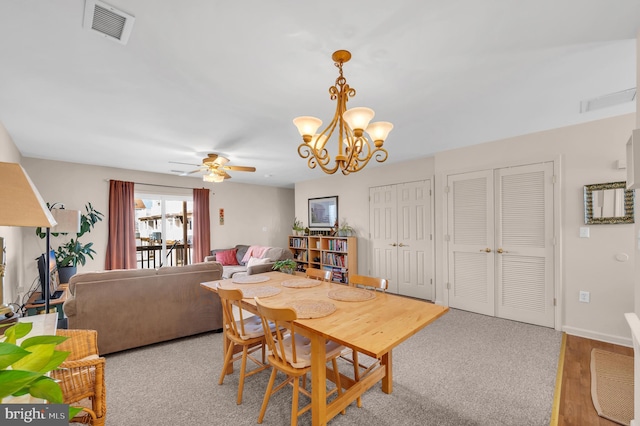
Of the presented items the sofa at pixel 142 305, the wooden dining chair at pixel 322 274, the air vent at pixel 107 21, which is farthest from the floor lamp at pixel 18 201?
the wooden dining chair at pixel 322 274

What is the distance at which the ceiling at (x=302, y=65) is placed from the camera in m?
1.50

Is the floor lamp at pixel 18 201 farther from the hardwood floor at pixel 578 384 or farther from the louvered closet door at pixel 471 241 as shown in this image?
the louvered closet door at pixel 471 241

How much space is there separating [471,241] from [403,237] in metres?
1.19

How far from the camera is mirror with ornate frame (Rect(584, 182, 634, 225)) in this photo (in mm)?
2912

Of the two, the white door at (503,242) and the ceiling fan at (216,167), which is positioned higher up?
the ceiling fan at (216,167)

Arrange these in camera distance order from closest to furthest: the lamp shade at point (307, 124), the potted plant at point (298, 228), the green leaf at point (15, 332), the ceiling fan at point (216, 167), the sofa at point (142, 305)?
the green leaf at point (15, 332), the lamp shade at point (307, 124), the sofa at point (142, 305), the ceiling fan at point (216, 167), the potted plant at point (298, 228)

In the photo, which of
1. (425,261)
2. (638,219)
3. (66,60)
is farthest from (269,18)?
(425,261)

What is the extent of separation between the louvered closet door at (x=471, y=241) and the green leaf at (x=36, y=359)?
4.36 m

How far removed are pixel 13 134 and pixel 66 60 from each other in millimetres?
2503

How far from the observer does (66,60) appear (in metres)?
1.89

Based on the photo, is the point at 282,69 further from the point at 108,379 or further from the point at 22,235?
the point at 22,235

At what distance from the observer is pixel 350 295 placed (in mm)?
2156

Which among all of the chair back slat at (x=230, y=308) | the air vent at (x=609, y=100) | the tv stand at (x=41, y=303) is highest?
the air vent at (x=609, y=100)

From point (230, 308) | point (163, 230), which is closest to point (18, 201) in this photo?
point (230, 308)
